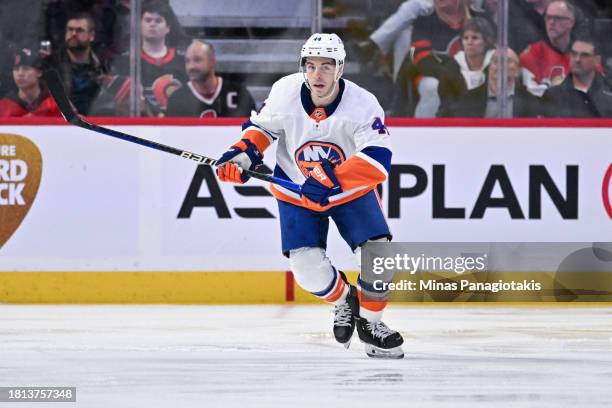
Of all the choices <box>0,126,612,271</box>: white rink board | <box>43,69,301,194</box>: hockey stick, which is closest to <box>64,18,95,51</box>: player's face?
<box>0,126,612,271</box>: white rink board

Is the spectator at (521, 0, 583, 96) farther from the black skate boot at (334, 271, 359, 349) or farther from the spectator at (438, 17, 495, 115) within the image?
the black skate boot at (334, 271, 359, 349)

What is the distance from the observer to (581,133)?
7055 millimetres

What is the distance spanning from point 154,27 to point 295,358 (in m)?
2.89

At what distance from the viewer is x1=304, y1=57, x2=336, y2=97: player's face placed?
4.76 meters

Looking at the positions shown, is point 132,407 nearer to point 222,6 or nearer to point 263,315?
point 263,315

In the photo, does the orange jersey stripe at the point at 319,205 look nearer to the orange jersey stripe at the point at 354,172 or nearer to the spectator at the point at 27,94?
the orange jersey stripe at the point at 354,172

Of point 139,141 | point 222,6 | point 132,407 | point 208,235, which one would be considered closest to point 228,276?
point 208,235

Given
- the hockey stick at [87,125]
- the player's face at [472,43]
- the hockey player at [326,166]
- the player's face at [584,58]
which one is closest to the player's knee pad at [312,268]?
the hockey player at [326,166]

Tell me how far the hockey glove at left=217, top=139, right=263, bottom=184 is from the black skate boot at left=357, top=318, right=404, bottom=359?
675mm

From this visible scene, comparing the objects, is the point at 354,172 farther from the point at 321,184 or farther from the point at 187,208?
the point at 187,208

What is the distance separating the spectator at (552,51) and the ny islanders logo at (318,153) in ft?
8.43

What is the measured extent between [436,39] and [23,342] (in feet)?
9.58

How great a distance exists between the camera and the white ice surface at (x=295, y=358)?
3.84 metres

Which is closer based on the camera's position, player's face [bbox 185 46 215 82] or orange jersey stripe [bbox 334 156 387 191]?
orange jersey stripe [bbox 334 156 387 191]
